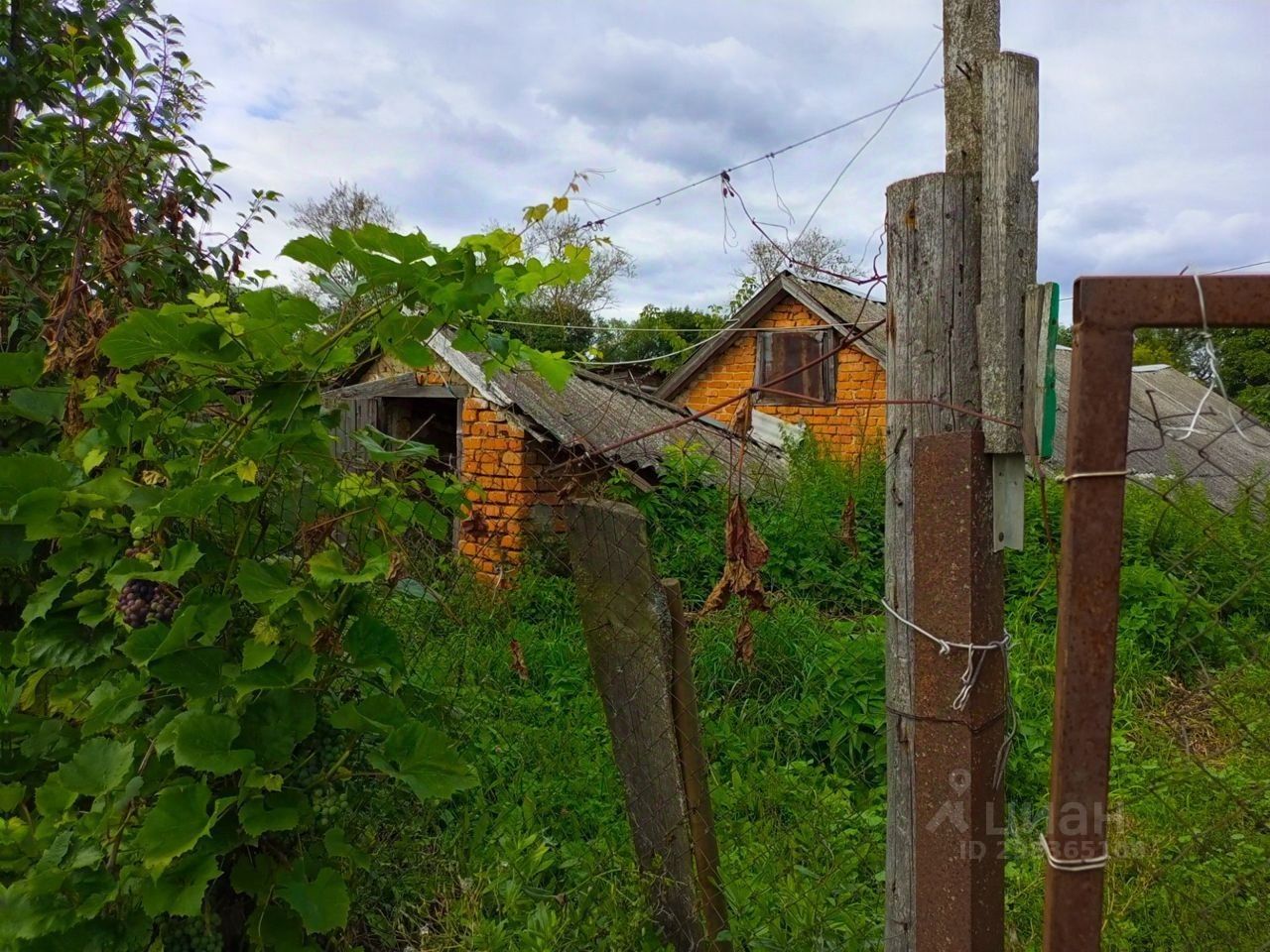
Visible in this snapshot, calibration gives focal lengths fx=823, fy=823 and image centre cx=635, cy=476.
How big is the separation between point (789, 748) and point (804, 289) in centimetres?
873

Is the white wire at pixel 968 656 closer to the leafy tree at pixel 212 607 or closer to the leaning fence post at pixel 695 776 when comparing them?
the leaning fence post at pixel 695 776

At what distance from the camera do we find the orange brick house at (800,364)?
11086mm

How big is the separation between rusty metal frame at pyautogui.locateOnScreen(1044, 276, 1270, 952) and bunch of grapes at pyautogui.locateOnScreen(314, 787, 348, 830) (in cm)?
147

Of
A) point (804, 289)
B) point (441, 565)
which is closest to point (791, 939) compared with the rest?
point (441, 565)

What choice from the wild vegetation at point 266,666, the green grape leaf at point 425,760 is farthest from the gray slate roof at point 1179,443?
the green grape leaf at point 425,760

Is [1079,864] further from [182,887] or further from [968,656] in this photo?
[182,887]

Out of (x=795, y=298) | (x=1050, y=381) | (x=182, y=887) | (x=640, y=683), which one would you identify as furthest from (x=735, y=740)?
(x=795, y=298)

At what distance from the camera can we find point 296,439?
5.94ft

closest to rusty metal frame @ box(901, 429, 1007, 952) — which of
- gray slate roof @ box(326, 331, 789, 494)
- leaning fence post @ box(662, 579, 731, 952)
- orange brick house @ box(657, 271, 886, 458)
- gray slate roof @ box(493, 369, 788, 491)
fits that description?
leaning fence post @ box(662, 579, 731, 952)

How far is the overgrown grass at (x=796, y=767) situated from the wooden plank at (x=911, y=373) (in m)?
0.37

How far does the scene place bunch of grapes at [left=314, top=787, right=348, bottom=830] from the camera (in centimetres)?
190

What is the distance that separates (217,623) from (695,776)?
127 centimetres

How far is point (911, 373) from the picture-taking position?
5.24ft

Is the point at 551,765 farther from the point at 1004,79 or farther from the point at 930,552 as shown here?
the point at 1004,79
